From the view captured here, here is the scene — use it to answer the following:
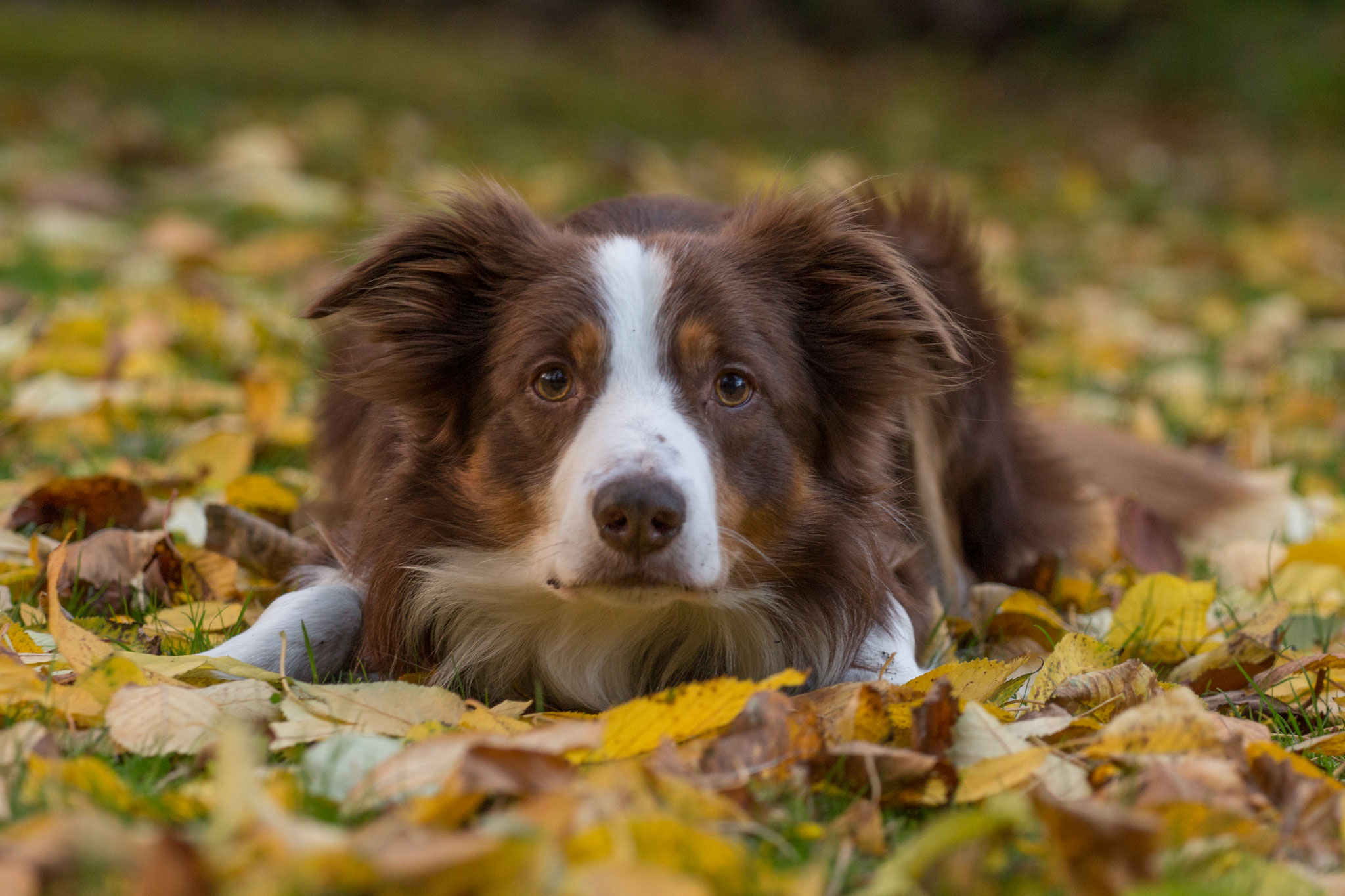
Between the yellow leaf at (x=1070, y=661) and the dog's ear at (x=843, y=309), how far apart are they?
563 mm

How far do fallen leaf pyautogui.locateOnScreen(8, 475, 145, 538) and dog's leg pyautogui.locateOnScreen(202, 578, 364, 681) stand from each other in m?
0.60

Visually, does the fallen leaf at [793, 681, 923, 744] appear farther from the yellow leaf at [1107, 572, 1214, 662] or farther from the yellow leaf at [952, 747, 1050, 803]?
the yellow leaf at [1107, 572, 1214, 662]

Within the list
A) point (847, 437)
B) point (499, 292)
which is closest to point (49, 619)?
point (499, 292)

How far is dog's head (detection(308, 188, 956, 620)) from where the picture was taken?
2326 mm

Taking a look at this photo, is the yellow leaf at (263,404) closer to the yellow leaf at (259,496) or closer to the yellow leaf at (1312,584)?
the yellow leaf at (259,496)

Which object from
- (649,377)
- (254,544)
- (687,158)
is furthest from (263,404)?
(687,158)

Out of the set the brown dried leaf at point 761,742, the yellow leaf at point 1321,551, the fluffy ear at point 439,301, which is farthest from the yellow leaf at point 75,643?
the yellow leaf at point 1321,551

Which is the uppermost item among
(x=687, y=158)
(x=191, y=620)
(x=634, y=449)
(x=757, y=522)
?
(x=687, y=158)

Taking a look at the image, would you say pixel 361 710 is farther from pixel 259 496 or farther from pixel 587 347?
pixel 259 496

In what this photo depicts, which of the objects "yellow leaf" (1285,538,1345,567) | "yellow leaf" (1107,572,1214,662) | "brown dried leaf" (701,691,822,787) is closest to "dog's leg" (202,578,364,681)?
"brown dried leaf" (701,691,822,787)

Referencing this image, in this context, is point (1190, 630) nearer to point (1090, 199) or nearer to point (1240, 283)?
point (1240, 283)

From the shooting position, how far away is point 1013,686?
246cm

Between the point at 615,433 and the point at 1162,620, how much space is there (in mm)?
1286

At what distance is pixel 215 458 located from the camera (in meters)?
3.68
